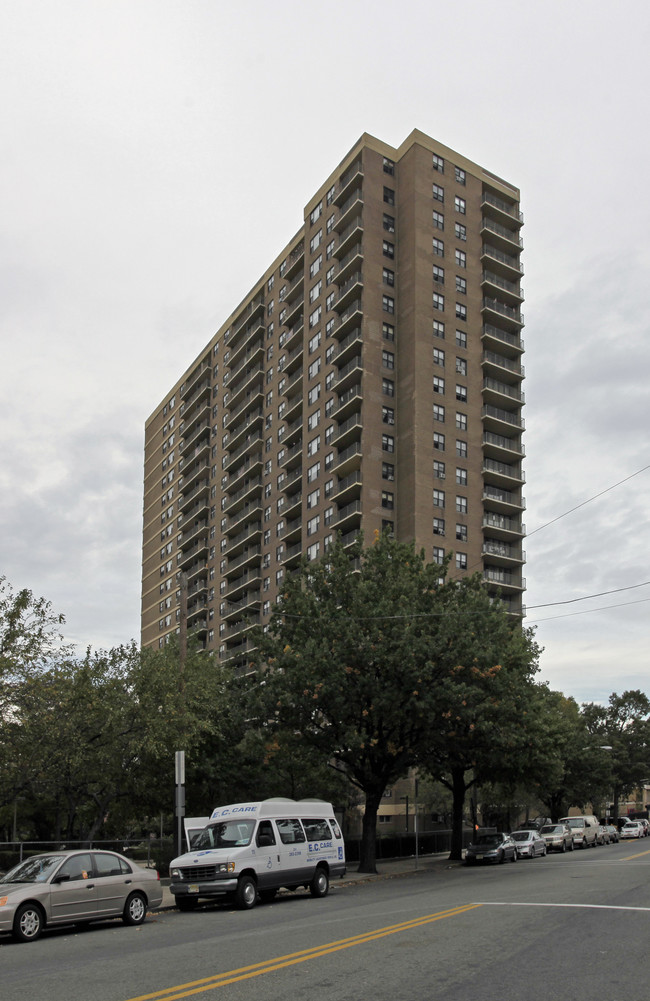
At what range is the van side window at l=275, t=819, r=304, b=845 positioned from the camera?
21453 millimetres

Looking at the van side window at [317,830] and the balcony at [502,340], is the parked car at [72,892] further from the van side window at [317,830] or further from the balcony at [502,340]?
the balcony at [502,340]

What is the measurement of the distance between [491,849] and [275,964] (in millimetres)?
27319

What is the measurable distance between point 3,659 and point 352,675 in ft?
37.5

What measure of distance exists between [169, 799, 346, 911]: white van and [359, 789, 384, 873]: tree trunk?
26.8 ft

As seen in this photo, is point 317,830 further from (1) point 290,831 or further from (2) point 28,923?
(2) point 28,923

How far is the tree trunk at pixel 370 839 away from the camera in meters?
31.2

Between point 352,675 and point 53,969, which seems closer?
point 53,969

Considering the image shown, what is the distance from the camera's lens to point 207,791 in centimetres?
3409

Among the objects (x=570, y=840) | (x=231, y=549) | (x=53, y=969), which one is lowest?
(x=570, y=840)

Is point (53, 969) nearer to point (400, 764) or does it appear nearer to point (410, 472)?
point (400, 764)

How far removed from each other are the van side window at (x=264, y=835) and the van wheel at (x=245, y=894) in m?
0.87

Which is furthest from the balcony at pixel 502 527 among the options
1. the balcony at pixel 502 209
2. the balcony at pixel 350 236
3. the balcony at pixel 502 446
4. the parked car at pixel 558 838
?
the parked car at pixel 558 838

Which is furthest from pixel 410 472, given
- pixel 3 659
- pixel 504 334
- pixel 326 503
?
pixel 3 659

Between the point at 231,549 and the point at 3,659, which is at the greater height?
the point at 231,549
